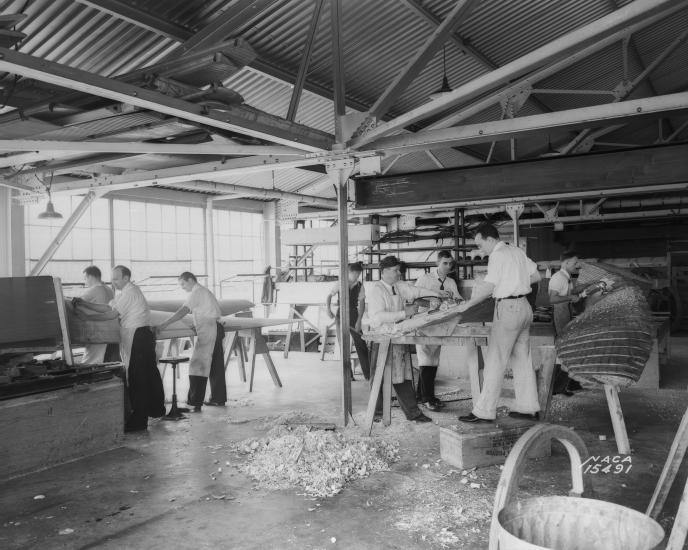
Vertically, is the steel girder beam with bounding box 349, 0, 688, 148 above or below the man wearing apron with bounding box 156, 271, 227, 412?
above

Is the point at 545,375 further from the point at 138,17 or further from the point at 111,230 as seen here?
the point at 111,230

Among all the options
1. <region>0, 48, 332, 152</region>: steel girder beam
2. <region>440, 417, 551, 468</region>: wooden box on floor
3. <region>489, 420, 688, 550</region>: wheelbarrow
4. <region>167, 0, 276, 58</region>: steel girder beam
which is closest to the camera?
<region>489, 420, 688, 550</region>: wheelbarrow

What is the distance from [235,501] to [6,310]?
9.99 ft

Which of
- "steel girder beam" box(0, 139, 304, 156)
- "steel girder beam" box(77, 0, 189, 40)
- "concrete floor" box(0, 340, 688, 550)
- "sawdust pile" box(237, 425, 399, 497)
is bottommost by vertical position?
"concrete floor" box(0, 340, 688, 550)

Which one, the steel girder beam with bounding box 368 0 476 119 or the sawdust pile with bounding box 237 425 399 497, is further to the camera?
the sawdust pile with bounding box 237 425 399 497

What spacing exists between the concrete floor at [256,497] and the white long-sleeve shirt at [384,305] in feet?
3.95

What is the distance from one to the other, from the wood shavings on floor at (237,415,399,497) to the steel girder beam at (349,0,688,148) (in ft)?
9.97

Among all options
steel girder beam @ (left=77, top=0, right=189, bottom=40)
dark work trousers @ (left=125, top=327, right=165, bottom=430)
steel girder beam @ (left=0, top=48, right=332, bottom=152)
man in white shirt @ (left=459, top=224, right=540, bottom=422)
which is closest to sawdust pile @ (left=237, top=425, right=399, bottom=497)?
man in white shirt @ (left=459, top=224, right=540, bottom=422)

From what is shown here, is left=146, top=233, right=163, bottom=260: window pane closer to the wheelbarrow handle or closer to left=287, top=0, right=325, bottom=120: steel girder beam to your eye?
left=287, top=0, right=325, bottom=120: steel girder beam

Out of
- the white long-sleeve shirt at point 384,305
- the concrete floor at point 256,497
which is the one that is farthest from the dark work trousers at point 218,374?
the white long-sleeve shirt at point 384,305

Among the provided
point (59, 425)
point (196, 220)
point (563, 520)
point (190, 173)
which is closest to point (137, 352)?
point (59, 425)

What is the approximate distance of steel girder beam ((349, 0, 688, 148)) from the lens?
393 centimetres

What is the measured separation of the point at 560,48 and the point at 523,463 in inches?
128

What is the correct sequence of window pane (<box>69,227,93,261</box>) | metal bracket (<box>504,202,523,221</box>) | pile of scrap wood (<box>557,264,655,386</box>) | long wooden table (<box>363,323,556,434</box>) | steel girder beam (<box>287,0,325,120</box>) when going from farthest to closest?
window pane (<box>69,227,93,261</box>) < metal bracket (<box>504,202,523,221</box>) < long wooden table (<box>363,323,556,434</box>) < steel girder beam (<box>287,0,325,120</box>) < pile of scrap wood (<box>557,264,655,386</box>)
